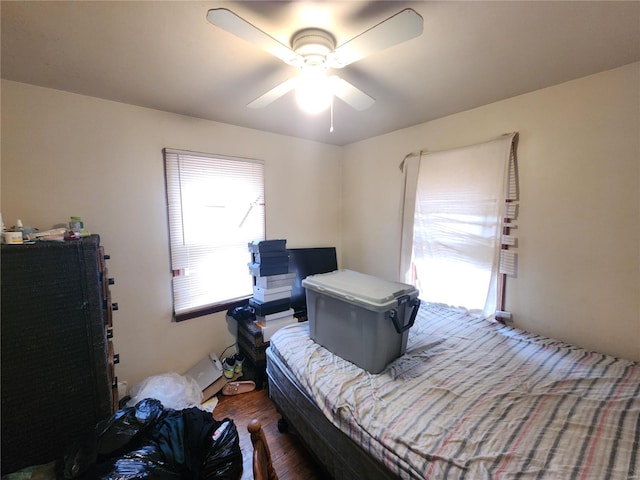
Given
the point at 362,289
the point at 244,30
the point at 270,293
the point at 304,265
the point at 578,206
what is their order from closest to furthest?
the point at 244,30, the point at 362,289, the point at 578,206, the point at 270,293, the point at 304,265

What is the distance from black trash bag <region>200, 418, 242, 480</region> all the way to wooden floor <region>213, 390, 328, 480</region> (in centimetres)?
27

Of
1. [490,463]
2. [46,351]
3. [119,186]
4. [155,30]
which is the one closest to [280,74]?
[155,30]

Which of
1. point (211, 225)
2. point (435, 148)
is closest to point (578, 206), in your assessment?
point (435, 148)

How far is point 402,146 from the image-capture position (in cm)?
249

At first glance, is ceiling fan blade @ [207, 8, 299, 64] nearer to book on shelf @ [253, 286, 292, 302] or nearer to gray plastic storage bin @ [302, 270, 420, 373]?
gray plastic storage bin @ [302, 270, 420, 373]

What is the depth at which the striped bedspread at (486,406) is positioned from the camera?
88 cm

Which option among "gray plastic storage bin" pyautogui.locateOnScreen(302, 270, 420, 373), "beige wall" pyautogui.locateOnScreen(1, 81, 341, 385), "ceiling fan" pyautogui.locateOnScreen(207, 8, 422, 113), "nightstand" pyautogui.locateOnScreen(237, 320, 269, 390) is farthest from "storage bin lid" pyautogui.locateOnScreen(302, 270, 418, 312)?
"beige wall" pyautogui.locateOnScreen(1, 81, 341, 385)

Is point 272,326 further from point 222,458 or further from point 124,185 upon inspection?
point 124,185

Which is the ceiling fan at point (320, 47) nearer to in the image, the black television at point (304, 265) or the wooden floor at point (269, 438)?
the black television at point (304, 265)

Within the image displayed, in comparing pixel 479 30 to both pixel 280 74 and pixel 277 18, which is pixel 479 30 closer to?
pixel 277 18

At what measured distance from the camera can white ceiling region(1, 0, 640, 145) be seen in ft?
3.31

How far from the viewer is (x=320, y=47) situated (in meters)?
1.13

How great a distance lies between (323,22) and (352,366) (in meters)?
1.64

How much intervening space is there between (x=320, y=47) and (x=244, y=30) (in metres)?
0.37
